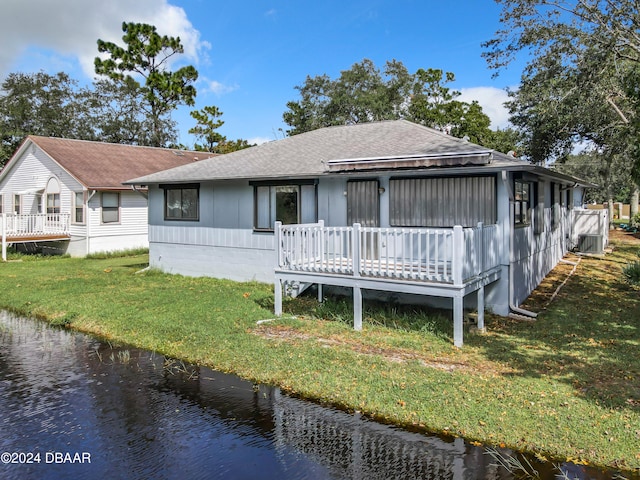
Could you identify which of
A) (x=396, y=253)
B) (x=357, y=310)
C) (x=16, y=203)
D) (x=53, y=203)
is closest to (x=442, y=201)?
(x=396, y=253)

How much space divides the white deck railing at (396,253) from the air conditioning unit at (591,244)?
12242 millimetres

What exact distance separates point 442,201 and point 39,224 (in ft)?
63.8

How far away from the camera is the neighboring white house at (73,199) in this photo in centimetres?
2127

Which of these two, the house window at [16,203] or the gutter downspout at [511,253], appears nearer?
the gutter downspout at [511,253]

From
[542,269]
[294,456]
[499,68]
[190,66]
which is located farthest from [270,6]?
[190,66]

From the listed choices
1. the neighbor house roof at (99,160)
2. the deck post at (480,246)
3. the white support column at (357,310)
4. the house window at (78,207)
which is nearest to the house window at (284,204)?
the white support column at (357,310)

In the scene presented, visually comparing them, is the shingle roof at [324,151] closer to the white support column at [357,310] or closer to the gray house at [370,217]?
the gray house at [370,217]

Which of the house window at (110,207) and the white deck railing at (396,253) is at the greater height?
the house window at (110,207)

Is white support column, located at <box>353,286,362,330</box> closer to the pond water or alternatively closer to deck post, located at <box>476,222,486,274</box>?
deck post, located at <box>476,222,486,274</box>

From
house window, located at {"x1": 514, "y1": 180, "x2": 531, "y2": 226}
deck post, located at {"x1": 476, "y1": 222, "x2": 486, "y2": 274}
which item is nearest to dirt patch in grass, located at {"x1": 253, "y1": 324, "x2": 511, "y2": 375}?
deck post, located at {"x1": 476, "y1": 222, "x2": 486, "y2": 274}

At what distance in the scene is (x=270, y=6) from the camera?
67.6 feet

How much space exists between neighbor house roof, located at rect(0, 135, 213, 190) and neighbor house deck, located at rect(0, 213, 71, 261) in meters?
2.26

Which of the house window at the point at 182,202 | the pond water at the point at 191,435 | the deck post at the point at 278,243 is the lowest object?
the pond water at the point at 191,435

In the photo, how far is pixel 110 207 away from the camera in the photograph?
72.1 ft
